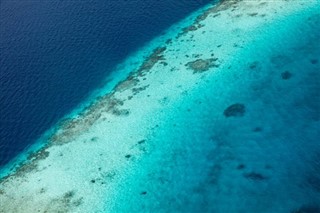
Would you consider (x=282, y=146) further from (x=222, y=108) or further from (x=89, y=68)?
(x=89, y=68)

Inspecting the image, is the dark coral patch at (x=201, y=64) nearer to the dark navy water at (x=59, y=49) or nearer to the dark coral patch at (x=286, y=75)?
the dark coral patch at (x=286, y=75)

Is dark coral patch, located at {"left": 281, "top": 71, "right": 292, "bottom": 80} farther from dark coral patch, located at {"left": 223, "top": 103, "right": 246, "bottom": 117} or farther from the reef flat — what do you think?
dark coral patch, located at {"left": 223, "top": 103, "right": 246, "bottom": 117}

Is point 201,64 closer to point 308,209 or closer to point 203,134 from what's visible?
point 203,134

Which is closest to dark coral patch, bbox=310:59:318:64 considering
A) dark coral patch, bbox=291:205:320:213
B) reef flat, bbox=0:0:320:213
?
reef flat, bbox=0:0:320:213

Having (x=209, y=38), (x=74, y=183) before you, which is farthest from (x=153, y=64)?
(x=74, y=183)

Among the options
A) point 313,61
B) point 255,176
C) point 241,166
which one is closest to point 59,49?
point 241,166

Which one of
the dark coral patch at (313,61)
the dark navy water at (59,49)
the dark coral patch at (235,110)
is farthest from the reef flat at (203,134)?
the dark navy water at (59,49)
